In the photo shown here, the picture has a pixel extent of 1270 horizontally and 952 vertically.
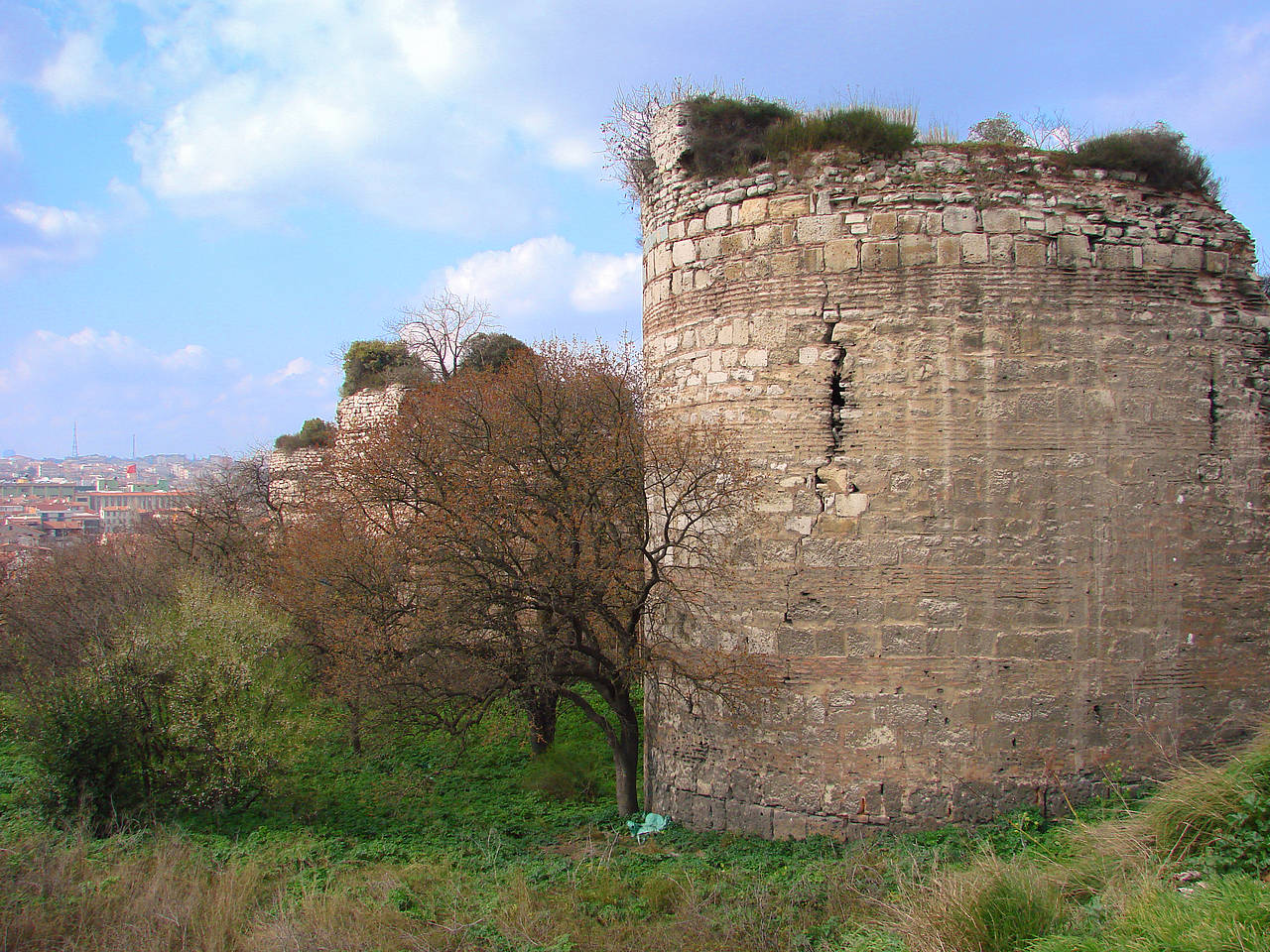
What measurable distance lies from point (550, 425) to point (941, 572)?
3854 millimetres

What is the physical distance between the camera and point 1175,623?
23.8 feet

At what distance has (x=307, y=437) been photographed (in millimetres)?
22656

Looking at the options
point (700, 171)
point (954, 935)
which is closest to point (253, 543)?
point (700, 171)

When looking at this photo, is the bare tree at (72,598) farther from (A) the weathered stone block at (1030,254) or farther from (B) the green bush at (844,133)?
(A) the weathered stone block at (1030,254)

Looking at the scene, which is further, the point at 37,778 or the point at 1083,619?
the point at 37,778

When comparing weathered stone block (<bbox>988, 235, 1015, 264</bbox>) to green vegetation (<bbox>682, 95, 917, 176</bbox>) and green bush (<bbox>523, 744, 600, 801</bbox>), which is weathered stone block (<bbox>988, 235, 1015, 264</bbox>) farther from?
green bush (<bbox>523, 744, 600, 801</bbox>)

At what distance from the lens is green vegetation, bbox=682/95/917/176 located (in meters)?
7.61

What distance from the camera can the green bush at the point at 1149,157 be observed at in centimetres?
755

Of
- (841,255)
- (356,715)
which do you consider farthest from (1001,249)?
(356,715)

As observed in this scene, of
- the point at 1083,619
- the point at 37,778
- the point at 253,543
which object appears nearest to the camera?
the point at 1083,619

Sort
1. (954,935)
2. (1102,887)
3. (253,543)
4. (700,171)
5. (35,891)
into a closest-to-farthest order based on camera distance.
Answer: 1. (954,935)
2. (1102,887)
3. (35,891)
4. (700,171)
5. (253,543)

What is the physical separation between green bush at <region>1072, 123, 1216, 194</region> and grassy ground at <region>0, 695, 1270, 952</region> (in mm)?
4873

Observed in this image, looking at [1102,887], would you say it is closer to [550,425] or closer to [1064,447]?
[1064,447]

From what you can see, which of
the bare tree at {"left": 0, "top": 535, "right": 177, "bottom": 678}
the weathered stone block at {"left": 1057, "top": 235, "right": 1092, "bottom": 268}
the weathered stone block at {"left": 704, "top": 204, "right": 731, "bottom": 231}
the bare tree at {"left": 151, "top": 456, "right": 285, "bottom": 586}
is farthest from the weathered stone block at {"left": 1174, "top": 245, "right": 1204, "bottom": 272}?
the bare tree at {"left": 151, "top": 456, "right": 285, "bottom": 586}
